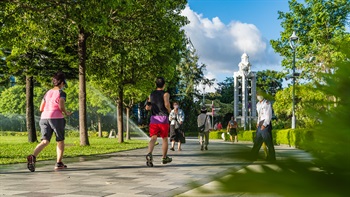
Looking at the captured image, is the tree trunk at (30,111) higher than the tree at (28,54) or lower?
lower

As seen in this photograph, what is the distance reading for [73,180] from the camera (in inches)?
311

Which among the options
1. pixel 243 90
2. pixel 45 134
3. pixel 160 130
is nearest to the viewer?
pixel 45 134

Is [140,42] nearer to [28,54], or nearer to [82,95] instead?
[82,95]

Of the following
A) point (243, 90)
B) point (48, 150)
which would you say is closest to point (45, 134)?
point (48, 150)

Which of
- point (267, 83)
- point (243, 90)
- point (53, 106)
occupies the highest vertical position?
point (243, 90)

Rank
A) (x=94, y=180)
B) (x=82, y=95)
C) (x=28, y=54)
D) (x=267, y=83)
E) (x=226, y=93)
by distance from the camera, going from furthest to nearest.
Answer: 1. (x=226, y=93)
2. (x=28, y=54)
3. (x=82, y=95)
4. (x=94, y=180)
5. (x=267, y=83)

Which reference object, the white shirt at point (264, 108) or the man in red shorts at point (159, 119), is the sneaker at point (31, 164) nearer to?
the man in red shorts at point (159, 119)

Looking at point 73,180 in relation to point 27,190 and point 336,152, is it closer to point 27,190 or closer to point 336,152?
point 27,190

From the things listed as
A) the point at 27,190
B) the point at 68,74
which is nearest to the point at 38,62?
the point at 68,74

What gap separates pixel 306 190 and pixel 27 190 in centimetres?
656

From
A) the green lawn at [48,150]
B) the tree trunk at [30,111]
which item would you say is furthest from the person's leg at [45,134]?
the tree trunk at [30,111]

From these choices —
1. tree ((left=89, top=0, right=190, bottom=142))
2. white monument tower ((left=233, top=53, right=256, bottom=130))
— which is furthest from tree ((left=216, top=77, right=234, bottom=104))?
tree ((left=89, top=0, right=190, bottom=142))

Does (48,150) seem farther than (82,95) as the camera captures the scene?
No

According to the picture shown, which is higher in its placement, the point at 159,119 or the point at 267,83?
the point at 267,83
